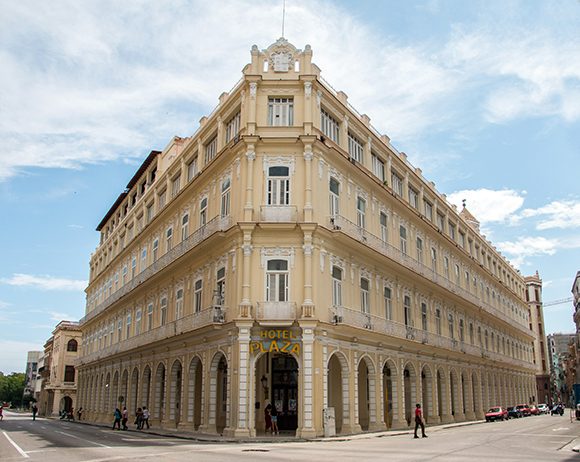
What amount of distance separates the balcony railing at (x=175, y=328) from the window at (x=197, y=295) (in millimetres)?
928

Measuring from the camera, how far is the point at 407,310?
115ft

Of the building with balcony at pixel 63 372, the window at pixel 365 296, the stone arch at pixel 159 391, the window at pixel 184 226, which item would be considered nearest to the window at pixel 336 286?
the window at pixel 365 296

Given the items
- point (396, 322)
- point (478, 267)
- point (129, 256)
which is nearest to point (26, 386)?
point (129, 256)

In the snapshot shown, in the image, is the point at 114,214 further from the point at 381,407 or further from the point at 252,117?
the point at 381,407

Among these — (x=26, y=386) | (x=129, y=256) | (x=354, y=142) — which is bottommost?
(x=26, y=386)

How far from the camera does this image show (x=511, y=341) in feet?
202

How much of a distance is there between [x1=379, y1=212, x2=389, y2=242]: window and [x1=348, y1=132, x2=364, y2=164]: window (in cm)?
348

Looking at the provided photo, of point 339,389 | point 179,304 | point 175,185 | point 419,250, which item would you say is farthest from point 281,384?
point 175,185

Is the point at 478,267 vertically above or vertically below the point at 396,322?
above

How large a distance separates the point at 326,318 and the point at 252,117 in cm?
989

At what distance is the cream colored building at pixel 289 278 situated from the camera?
25062 mm

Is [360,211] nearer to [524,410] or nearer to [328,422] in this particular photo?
[328,422]

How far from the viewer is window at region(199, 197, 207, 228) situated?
→ 102 ft

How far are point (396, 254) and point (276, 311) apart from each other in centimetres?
1124
